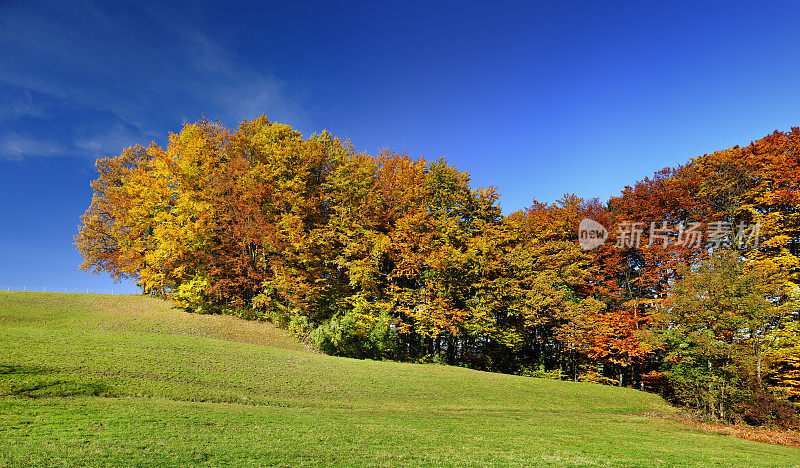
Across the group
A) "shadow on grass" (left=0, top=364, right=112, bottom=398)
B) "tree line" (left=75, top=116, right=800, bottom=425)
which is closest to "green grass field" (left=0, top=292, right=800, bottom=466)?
"shadow on grass" (left=0, top=364, right=112, bottom=398)

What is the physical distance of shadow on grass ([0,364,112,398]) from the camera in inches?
459

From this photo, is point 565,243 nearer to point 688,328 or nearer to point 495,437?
point 688,328

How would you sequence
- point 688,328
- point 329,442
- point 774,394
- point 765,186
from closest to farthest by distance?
point 329,442 → point 774,394 → point 688,328 → point 765,186

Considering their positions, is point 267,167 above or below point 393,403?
above

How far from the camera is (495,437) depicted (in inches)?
477

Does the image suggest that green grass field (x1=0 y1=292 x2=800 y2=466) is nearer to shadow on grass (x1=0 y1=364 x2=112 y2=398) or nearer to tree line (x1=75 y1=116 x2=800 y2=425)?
shadow on grass (x1=0 y1=364 x2=112 y2=398)

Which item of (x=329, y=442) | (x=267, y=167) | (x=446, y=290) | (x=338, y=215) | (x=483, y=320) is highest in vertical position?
(x=267, y=167)

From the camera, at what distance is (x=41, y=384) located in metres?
12.3

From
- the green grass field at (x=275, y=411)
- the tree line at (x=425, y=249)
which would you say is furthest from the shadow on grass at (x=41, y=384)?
the tree line at (x=425, y=249)

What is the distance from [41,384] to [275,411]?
8012 mm

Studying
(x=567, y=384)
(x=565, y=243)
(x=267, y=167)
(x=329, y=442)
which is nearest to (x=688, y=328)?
(x=567, y=384)

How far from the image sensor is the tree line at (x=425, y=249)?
28.8m

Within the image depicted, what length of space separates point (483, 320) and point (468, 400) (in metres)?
11.3

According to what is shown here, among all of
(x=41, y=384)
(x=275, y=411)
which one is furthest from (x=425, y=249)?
(x=41, y=384)
